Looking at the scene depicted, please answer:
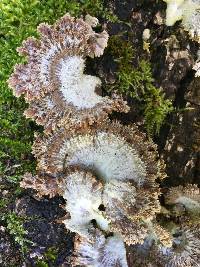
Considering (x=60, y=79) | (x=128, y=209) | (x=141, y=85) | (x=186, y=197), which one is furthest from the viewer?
(x=141, y=85)

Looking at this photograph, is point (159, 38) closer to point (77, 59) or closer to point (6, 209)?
point (77, 59)

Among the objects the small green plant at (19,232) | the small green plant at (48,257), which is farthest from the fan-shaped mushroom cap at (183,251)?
the small green plant at (19,232)

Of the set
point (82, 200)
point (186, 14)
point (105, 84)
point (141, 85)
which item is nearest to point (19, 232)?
point (82, 200)

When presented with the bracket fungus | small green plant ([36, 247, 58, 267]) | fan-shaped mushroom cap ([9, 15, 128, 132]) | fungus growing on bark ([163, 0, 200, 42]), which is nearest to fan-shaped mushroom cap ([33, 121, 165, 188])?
the bracket fungus

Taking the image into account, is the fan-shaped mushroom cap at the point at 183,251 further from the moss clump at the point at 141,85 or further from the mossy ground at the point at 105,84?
the moss clump at the point at 141,85

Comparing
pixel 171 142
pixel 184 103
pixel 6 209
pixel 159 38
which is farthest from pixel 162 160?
pixel 6 209

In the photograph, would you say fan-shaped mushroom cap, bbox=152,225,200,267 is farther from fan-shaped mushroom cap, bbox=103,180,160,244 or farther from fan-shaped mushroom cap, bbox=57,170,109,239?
fan-shaped mushroom cap, bbox=57,170,109,239

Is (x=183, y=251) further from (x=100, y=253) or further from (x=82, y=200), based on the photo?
(x=82, y=200)
